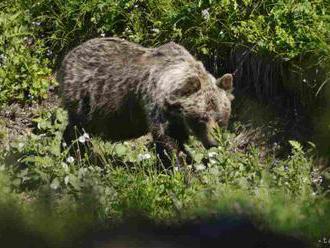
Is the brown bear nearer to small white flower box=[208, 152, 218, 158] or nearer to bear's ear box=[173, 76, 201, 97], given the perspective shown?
bear's ear box=[173, 76, 201, 97]

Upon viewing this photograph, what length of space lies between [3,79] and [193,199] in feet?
12.6

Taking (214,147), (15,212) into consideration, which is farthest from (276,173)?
(15,212)

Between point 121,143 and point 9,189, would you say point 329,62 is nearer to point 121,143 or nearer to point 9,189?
point 121,143

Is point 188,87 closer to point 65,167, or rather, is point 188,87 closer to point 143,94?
point 143,94

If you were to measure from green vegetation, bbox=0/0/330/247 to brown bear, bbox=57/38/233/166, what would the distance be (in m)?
0.20

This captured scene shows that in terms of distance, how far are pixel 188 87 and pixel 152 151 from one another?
726mm

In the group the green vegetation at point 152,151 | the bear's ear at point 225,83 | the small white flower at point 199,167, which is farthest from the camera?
the bear's ear at point 225,83

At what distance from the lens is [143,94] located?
7195 mm

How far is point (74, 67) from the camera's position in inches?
305

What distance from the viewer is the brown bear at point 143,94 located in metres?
6.92

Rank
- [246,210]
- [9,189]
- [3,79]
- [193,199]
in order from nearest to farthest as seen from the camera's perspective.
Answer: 1. [246,210]
2. [193,199]
3. [9,189]
4. [3,79]

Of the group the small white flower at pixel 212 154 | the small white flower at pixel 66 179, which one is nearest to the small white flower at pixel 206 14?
the small white flower at pixel 212 154

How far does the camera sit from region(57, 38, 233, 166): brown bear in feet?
22.7

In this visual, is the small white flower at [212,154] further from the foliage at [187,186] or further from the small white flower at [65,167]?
the small white flower at [65,167]
